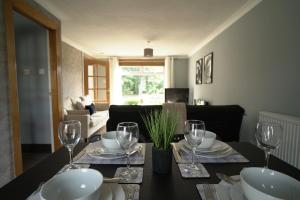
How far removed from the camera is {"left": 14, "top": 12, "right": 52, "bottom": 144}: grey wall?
2994 mm

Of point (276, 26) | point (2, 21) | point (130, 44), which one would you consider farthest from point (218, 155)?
point (130, 44)

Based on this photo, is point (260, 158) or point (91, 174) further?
point (260, 158)

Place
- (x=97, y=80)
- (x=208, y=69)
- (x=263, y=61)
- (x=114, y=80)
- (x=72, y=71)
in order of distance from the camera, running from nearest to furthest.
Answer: (x=263, y=61) → (x=208, y=69) → (x=72, y=71) → (x=97, y=80) → (x=114, y=80)

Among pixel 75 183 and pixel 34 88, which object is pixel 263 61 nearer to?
pixel 75 183

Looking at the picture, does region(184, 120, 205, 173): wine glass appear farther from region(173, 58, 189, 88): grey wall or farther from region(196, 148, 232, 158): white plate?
region(173, 58, 189, 88): grey wall

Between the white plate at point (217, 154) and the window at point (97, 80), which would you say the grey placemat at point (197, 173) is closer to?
the white plate at point (217, 154)

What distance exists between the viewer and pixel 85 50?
18.4 feet

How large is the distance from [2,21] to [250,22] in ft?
9.65

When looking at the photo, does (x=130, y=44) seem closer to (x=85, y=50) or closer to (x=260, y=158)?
(x=85, y=50)

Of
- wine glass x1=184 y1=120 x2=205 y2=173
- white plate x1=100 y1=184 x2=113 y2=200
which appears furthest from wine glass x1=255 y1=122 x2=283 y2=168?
white plate x1=100 y1=184 x2=113 y2=200

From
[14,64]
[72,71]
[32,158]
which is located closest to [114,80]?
[72,71]

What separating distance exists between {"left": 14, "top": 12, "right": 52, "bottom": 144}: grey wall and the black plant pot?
112 inches

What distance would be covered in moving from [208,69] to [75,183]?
13.5 feet

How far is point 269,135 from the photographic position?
71 centimetres
